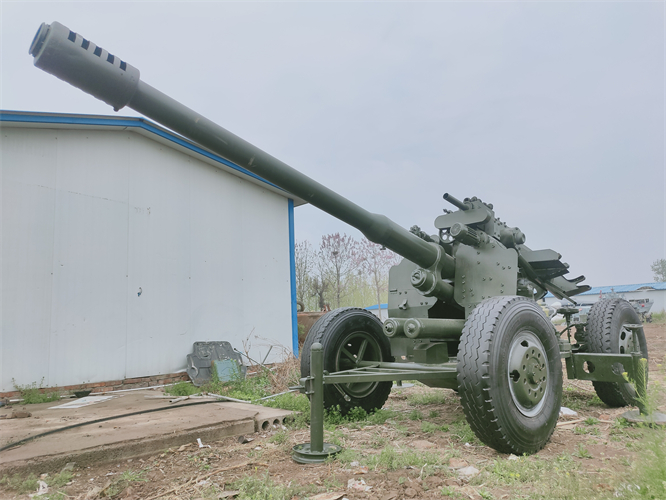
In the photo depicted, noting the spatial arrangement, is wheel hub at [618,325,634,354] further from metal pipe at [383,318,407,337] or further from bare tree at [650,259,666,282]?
Answer: bare tree at [650,259,666,282]

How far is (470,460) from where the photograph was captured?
11.5 feet

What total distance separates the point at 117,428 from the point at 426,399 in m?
3.84

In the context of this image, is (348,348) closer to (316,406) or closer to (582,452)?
(316,406)

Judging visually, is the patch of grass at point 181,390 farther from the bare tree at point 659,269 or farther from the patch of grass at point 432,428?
the bare tree at point 659,269

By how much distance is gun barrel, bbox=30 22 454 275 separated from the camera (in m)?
2.32

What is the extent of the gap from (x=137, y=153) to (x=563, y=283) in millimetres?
7378

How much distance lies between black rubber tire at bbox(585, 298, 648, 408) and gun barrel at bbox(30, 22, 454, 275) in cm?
327

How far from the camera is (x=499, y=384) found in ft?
11.2

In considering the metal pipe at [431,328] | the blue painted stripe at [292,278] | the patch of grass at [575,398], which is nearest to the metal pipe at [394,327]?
the metal pipe at [431,328]

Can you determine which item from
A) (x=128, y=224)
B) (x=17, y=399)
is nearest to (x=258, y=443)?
(x=17, y=399)

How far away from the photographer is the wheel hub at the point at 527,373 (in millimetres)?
3648

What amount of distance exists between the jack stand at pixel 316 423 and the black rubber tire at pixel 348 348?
36.7 inches

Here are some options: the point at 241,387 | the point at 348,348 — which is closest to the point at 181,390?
the point at 241,387

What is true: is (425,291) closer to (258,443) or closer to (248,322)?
(258,443)
